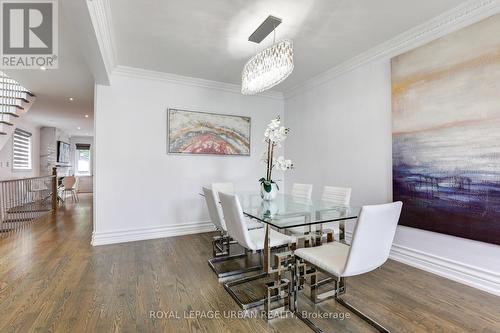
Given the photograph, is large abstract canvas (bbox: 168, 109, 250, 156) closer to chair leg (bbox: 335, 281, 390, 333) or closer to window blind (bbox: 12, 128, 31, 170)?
chair leg (bbox: 335, 281, 390, 333)

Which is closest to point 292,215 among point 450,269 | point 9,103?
point 450,269

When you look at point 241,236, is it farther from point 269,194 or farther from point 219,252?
point 219,252

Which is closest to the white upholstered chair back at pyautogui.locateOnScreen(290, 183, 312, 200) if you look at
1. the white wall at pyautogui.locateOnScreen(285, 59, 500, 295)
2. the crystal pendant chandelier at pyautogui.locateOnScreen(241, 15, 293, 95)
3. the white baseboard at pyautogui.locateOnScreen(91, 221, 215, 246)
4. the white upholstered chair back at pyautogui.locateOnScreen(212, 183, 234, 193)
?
the white wall at pyautogui.locateOnScreen(285, 59, 500, 295)

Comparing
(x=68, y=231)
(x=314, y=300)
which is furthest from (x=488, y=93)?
(x=68, y=231)

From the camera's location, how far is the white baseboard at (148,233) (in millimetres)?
3480

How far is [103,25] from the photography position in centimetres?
234

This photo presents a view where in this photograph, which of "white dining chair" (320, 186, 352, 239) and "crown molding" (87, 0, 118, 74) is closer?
"crown molding" (87, 0, 118, 74)

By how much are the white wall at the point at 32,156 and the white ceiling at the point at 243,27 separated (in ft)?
16.8

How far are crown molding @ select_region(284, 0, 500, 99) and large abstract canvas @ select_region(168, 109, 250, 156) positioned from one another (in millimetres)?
1937

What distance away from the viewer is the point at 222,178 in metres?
4.43

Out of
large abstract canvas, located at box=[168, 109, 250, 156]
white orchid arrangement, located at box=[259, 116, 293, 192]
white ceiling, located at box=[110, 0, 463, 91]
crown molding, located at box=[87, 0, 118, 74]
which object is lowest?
white orchid arrangement, located at box=[259, 116, 293, 192]

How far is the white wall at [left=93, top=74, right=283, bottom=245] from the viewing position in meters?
3.56

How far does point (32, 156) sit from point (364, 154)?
34.2 ft

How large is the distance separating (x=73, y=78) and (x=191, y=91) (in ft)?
6.82
